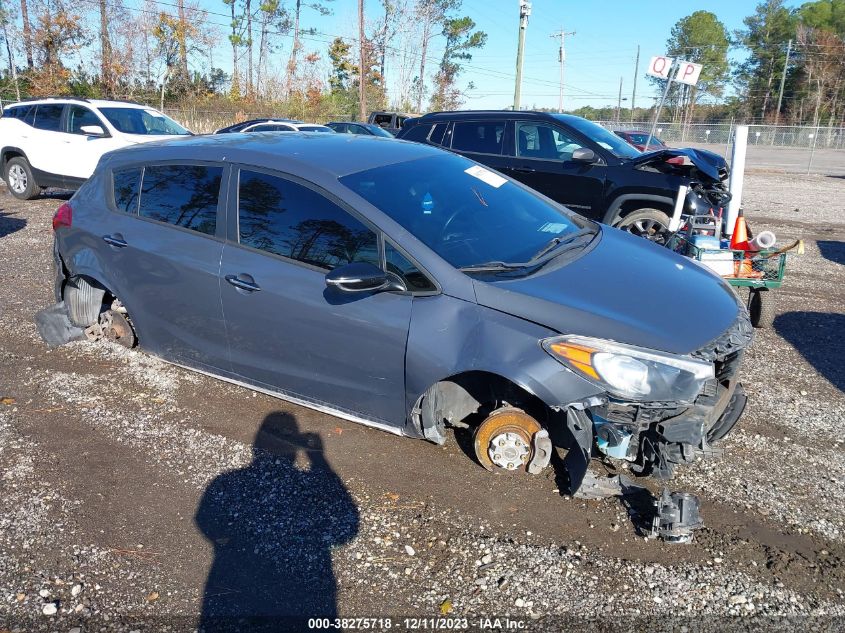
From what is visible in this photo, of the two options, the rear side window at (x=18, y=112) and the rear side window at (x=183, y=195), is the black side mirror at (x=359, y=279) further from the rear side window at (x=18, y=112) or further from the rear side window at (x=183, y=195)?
the rear side window at (x=18, y=112)

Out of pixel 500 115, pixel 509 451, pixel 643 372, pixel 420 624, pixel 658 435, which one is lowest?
pixel 420 624

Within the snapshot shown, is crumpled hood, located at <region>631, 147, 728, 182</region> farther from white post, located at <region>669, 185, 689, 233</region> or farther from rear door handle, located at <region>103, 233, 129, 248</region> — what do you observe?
rear door handle, located at <region>103, 233, 129, 248</region>

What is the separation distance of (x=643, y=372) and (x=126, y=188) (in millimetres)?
3639

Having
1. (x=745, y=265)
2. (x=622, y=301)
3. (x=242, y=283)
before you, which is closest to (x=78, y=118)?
(x=242, y=283)

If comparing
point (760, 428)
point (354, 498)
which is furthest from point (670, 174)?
point (354, 498)

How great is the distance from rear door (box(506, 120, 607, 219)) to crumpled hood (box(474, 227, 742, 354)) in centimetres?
447

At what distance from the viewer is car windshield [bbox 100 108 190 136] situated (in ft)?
40.1

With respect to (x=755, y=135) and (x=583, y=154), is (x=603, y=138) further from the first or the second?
(x=755, y=135)

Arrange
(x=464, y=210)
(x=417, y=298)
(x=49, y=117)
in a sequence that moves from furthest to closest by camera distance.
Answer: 1. (x=49, y=117)
2. (x=464, y=210)
3. (x=417, y=298)

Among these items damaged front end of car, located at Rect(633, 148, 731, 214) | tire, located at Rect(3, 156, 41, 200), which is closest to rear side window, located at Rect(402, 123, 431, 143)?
damaged front end of car, located at Rect(633, 148, 731, 214)

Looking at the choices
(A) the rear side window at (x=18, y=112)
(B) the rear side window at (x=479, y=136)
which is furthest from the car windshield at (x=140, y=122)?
(B) the rear side window at (x=479, y=136)

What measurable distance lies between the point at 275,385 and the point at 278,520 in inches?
38.5

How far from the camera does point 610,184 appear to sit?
793 cm

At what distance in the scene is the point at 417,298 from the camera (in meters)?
3.40
